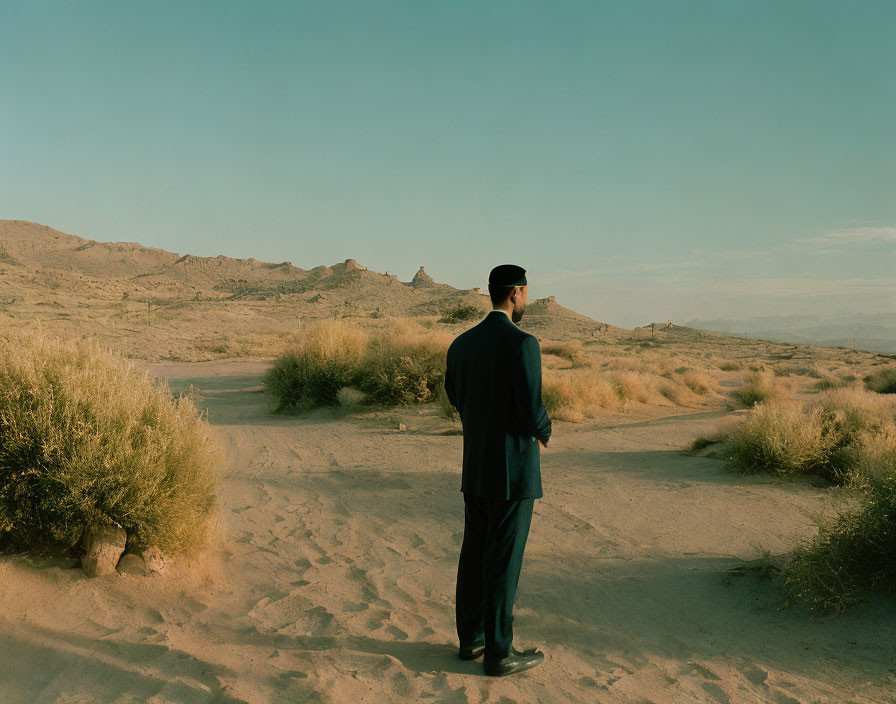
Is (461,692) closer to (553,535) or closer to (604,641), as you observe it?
(604,641)

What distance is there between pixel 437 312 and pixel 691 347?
85.9 ft

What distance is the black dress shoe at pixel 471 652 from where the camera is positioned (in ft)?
11.7

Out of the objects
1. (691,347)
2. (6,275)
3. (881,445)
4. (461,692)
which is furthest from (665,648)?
(6,275)

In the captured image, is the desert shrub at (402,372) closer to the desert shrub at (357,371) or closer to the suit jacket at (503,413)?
the desert shrub at (357,371)

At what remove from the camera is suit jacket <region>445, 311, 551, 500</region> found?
3105 millimetres

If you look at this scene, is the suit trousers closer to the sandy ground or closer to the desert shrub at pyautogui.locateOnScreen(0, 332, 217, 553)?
the sandy ground

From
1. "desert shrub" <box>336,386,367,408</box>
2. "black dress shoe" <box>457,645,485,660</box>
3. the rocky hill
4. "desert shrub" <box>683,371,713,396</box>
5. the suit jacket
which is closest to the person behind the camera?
the suit jacket

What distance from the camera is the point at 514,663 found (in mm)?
3412

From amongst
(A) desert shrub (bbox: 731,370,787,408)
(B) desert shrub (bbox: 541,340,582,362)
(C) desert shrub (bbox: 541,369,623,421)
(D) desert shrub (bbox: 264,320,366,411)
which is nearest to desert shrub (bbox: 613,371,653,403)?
(C) desert shrub (bbox: 541,369,623,421)

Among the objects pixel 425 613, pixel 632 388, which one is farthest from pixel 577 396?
pixel 425 613

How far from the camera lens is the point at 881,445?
6.90 meters

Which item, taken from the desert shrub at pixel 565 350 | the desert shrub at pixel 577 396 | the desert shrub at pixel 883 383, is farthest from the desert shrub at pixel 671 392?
the desert shrub at pixel 565 350

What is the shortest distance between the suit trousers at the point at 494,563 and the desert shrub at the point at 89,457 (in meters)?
2.42

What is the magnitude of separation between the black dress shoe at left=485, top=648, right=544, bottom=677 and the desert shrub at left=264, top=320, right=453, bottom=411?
28.8ft
